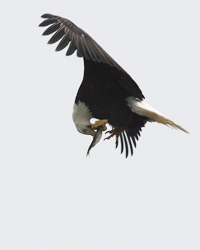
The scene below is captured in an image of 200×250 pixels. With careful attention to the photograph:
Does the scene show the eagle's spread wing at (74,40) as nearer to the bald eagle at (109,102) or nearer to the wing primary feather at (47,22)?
the wing primary feather at (47,22)

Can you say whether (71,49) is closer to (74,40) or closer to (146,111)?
(74,40)

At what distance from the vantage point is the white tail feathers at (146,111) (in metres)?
8.44

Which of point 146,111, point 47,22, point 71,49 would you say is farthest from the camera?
point 146,111

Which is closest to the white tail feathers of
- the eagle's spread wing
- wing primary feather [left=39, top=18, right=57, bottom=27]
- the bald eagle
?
the bald eagle

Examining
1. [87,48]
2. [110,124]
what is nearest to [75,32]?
[87,48]

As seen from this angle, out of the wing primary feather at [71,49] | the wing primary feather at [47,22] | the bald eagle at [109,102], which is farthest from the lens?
the bald eagle at [109,102]

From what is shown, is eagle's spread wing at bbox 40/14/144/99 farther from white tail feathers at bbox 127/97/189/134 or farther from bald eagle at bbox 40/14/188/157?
white tail feathers at bbox 127/97/189/134

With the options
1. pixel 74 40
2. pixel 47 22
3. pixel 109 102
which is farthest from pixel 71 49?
pixel 109 102

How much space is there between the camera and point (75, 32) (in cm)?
767

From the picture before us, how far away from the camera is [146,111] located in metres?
8.45

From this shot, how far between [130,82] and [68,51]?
105 cm

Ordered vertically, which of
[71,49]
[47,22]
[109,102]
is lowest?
[109,102]

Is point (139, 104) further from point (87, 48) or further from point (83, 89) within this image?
point (87, 48)

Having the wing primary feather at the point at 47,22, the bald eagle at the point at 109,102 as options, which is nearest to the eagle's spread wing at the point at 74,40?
the wing primary feather at the point at 47,22
